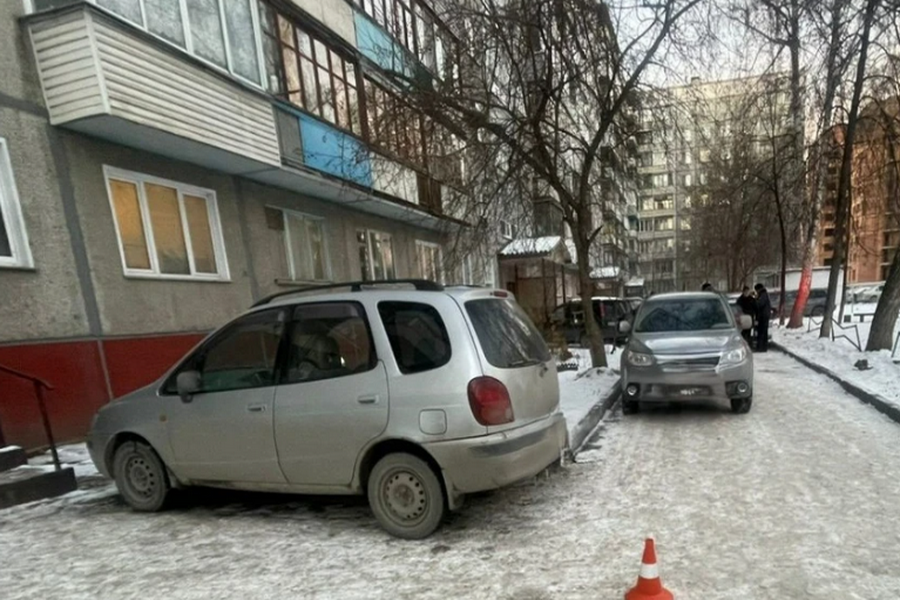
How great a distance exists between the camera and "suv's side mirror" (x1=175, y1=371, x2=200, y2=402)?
13.2ft

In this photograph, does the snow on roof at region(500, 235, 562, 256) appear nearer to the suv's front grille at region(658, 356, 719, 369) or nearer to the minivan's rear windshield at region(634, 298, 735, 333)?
the minivan's rear windshield at region(634, 298, 735, 333)

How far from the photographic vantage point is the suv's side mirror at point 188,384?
401 centimetres

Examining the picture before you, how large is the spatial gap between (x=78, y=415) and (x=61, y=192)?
113 inches

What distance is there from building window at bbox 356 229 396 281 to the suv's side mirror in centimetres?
883

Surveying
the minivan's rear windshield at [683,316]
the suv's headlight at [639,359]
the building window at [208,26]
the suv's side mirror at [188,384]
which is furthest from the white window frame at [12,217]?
the minivan's rear windshield at [683,316]

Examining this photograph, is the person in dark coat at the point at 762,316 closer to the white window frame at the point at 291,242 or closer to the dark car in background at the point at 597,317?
the dark car in background at the point at 597,317

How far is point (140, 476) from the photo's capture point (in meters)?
4.41

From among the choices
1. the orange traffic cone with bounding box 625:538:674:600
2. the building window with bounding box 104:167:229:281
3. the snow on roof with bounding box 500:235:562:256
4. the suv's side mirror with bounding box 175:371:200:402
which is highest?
the building window with bounding box 104:167:229:281

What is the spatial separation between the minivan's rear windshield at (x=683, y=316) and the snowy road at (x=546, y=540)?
2.52 meters

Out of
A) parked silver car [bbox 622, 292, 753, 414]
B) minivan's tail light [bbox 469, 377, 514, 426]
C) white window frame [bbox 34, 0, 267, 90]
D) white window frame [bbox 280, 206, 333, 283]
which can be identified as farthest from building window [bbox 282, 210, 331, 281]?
minivan's tail light [bbox 469, 377, 514, 426]

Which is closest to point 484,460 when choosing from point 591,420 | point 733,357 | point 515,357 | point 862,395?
point 515,357

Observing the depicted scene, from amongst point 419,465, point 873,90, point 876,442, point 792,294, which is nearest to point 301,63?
point 419,465

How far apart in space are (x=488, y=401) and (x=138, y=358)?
5.96 m

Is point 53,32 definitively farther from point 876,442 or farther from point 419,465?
point 876,442
